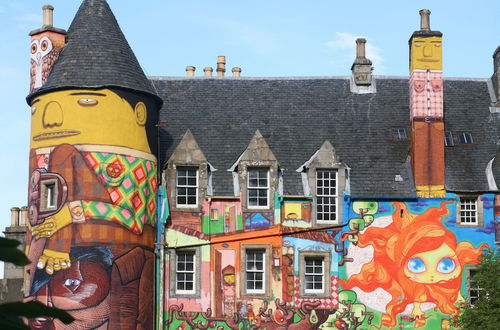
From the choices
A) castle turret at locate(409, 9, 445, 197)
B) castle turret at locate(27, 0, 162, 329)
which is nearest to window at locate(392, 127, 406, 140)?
castle turret at locate(409, 9, 445, 197)

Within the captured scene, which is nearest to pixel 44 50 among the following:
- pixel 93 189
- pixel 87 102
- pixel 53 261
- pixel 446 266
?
pixel 87 102

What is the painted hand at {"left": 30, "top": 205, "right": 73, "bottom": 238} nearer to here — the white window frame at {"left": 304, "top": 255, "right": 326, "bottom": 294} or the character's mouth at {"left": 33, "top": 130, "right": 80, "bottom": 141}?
the character's mouth at {"left": 33, "top": 130, "right": 80, "bottom": 141}

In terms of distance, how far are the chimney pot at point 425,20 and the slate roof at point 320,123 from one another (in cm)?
268

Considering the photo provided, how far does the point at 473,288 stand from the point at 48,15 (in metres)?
16.5

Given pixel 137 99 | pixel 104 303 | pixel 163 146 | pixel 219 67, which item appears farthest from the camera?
pixel 219 67

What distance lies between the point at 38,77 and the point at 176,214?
6336 millimetres

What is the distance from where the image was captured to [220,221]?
29.8 meters

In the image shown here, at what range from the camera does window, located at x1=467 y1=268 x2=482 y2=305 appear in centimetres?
2947

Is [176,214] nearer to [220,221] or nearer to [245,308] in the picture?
[220,221]

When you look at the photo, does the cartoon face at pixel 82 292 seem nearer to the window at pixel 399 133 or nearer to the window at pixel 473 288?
the window at pixel 399 133

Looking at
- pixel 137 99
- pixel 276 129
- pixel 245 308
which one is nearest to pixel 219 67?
pixel 276 129

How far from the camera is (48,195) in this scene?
93.1 feet

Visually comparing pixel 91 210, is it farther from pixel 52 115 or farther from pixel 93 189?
pixel 52 115

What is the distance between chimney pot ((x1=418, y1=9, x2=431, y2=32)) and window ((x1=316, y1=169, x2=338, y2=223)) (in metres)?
6.16
